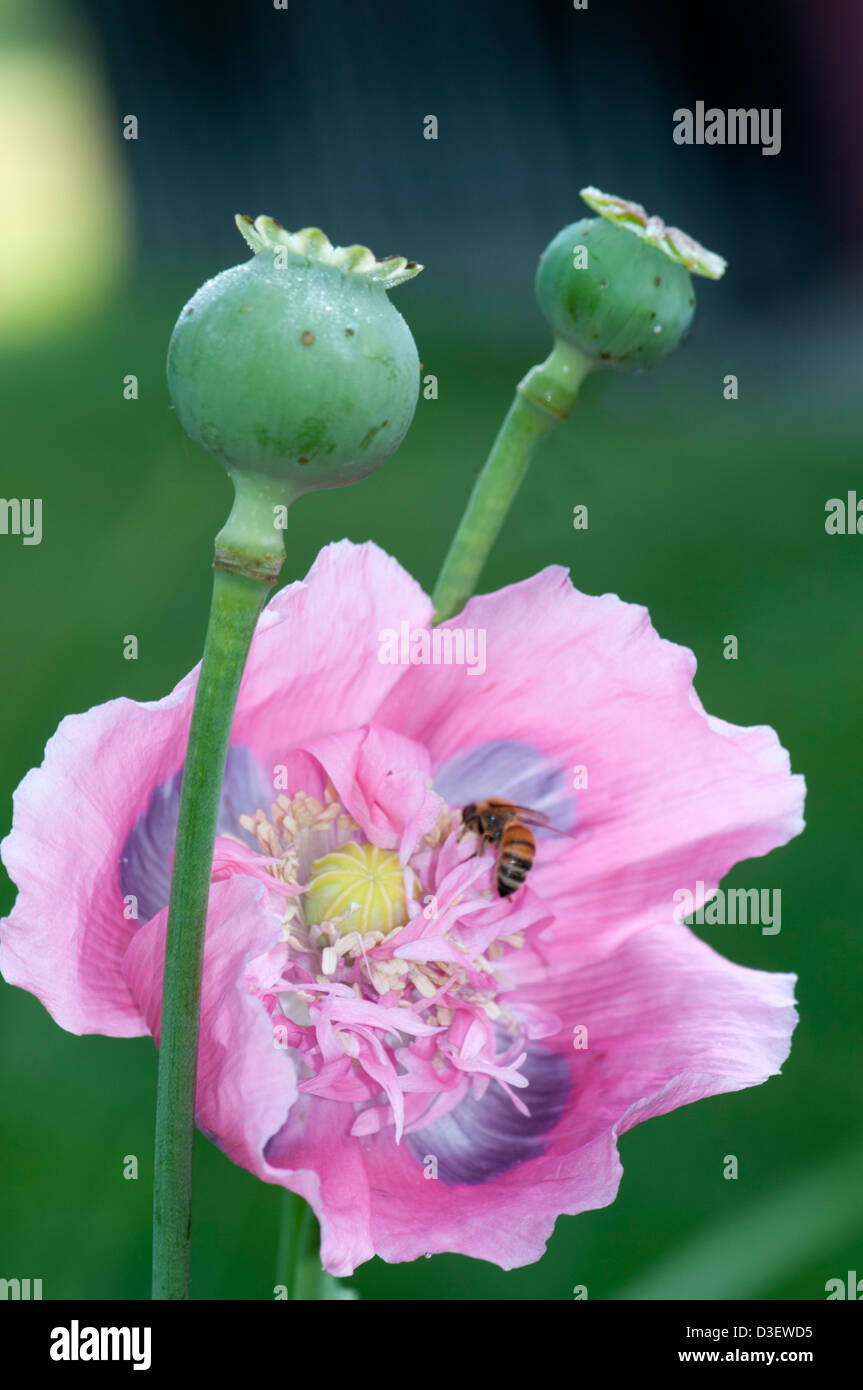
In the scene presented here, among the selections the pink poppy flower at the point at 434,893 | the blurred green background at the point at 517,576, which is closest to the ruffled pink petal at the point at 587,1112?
the pink poppy flower at the point at 434,893

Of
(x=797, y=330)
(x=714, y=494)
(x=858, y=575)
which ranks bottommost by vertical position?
(x=858, y=575)

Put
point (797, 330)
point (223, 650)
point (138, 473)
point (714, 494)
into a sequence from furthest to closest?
point (797, 330), point (714, 494), point (138, 473), point (223, 650)

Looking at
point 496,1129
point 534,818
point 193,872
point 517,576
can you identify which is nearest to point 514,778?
point 534,818

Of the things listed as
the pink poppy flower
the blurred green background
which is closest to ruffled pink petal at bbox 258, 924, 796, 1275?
the pink poppy flower

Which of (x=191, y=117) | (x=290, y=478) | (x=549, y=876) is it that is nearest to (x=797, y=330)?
(x=191, y=117)

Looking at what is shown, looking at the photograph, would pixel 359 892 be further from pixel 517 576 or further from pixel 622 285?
pixel 517 576

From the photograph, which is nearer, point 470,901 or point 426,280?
point 470,901

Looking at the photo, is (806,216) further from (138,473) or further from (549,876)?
(549,876)
